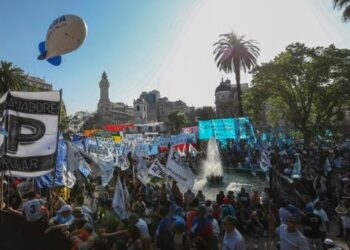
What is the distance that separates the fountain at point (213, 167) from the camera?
26.0 metres

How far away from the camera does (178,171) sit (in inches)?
474

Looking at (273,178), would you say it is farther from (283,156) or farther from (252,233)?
(283,156)

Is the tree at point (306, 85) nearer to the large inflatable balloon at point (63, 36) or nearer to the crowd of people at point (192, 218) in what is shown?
the crowd of people at point (192, 218)

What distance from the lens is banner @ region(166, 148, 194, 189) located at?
12.0 meters

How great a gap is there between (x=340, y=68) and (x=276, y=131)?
39.6ft

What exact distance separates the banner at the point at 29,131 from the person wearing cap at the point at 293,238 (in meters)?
5.07

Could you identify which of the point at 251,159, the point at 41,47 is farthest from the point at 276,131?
the point at 41,47

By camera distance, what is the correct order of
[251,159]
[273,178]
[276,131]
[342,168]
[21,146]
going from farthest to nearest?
[276,131] < [251,159] < [342,168] < [273,178] < [21,146]

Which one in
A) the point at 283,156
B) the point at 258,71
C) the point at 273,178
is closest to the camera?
the point at 273,178

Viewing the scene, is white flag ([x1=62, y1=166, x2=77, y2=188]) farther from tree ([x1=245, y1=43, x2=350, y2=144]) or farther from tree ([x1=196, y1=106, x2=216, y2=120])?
tree ([x1=196, y1=106, x2=216, y2=120])

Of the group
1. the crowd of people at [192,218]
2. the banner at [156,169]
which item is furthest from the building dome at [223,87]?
the banner at [156,169]

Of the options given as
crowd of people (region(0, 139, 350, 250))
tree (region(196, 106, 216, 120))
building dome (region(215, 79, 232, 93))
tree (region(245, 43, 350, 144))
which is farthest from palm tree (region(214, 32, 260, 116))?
building dome (region(215, 79, 232, 93))

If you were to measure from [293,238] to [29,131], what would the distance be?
5.91m

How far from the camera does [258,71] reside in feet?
127
